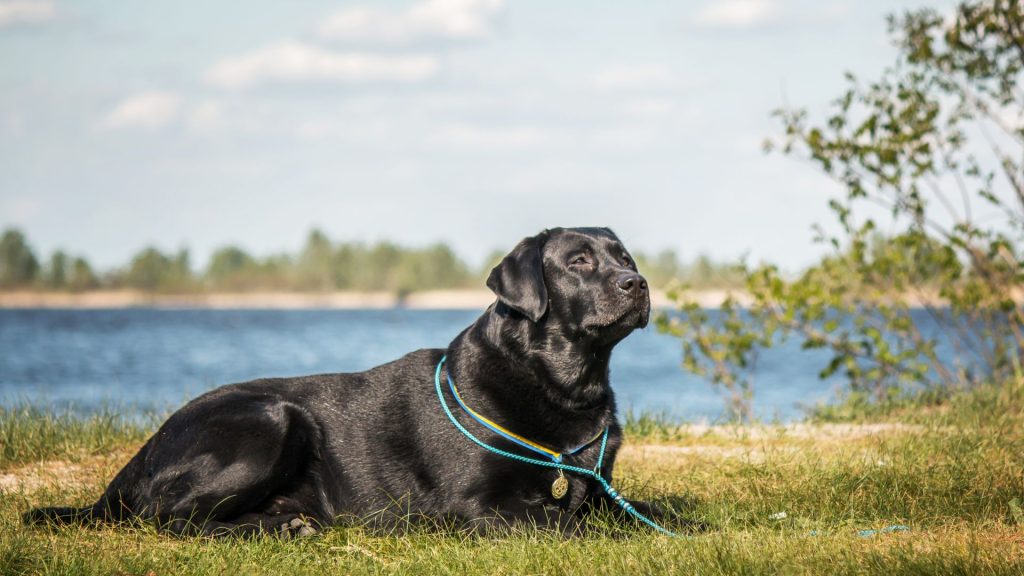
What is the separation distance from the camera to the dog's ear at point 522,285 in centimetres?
518

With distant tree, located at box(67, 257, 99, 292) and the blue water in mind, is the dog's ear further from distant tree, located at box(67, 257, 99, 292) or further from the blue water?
distant tree, located at box(67, 257, 99, 292)

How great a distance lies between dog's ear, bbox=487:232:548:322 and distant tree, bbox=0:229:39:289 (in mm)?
162086

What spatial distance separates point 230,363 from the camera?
145 feet

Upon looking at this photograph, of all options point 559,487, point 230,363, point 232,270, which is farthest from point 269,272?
point 559,487

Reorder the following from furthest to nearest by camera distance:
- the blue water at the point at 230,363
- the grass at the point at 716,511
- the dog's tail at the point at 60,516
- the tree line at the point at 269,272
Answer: the tree line at the point at 269,272 → the blue water at the point at 230,363 → the dog's tail at the point at 60,516 → the grass at the point at 716,511

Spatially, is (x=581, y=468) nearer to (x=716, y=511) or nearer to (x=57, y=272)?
(x=716, y=511)

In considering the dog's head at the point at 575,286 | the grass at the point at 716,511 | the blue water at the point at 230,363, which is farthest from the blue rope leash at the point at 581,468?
the dog's head at the point at 575,286

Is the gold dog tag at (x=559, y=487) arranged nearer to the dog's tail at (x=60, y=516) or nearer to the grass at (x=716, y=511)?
the grass at (x=716, y=511)

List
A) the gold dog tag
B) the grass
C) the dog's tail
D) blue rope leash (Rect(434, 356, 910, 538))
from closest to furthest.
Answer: the grass → blue rope leash (Rect(434, 356, 910, 538)) → the gold dog tag → the dog's tail

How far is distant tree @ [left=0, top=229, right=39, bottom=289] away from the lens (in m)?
150

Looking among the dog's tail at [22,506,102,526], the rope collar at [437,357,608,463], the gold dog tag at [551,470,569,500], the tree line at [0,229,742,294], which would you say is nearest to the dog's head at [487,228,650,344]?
the rope collar at [437,357,608,463]

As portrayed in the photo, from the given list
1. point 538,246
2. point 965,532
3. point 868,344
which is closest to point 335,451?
point 538,246

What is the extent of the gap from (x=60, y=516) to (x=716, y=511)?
347cm

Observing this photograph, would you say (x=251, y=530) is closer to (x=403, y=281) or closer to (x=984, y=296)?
(x=984, y=296)
